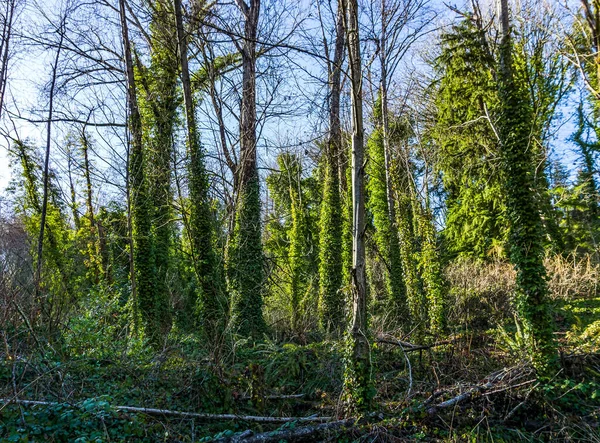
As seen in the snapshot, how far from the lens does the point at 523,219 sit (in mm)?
6211

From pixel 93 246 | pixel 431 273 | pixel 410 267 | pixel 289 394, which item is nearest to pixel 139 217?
pixel 289 394

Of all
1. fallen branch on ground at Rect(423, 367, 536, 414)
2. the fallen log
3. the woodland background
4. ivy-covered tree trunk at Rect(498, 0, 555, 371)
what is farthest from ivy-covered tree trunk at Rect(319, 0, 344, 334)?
the fallen log

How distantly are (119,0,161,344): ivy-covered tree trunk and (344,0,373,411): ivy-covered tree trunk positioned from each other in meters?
7.08

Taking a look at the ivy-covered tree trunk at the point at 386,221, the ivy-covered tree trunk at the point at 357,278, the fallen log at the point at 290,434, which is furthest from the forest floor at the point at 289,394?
the ivy-covered tree trunk at the point at 386,221

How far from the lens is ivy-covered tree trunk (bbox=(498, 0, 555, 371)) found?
6008 mm

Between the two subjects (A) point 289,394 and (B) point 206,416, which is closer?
(B) point 206,416

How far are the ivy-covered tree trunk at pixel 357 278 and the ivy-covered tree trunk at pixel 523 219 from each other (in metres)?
2.78

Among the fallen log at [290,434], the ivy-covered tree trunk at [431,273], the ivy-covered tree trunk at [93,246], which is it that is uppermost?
the ivy-covered tree trunk at [93,246]

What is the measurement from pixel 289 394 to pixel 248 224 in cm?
535

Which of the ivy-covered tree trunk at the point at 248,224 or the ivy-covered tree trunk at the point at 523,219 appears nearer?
the ivy-covered tree trunk at the point at 523,219

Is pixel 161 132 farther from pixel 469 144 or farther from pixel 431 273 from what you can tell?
pixel 469 144

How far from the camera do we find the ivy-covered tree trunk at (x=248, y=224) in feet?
34.9

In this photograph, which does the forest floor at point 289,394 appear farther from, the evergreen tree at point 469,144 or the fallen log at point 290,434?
the evergreen tree at point 469,144

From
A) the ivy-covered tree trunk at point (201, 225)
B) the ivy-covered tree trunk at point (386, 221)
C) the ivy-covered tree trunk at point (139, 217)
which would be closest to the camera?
the ivy-covered tree trunk at point (201, 225)
